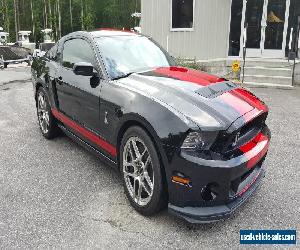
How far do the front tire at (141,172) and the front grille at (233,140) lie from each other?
21.9 inches

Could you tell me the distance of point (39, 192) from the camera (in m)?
3.94

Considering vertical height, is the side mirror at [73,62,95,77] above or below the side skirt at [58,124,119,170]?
above

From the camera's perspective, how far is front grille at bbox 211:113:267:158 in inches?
118

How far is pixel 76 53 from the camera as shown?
4.72 m

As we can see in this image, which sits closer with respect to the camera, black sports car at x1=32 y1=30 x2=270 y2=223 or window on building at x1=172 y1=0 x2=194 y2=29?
black sports car at x1=32 y1=30 x2=270 y2=223

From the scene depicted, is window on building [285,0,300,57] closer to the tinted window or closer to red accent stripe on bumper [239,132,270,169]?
the tinted window

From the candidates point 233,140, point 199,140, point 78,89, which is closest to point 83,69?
point 78,89

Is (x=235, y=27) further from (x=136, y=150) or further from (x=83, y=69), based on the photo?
(x=136, y=150)

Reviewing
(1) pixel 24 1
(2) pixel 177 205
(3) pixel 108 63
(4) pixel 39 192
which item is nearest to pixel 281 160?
(2) pixel 177 205

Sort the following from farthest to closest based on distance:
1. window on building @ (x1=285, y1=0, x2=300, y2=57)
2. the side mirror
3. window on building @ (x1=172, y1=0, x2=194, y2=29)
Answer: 1. window on building @ (x1=172, y1=0, x2=194, y2=29)
2. window on building @ (x1=285, y1=0, x2=300, y2=57)
3. the side mirror

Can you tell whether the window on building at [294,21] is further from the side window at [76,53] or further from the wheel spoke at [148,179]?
the wheel spoke at [148,179]

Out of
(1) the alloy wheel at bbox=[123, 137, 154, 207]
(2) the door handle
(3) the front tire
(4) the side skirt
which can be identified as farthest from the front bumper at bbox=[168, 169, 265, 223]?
(2) the door handle

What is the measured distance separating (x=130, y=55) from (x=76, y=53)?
0.83m

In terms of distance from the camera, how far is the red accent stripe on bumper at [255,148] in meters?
3.19
